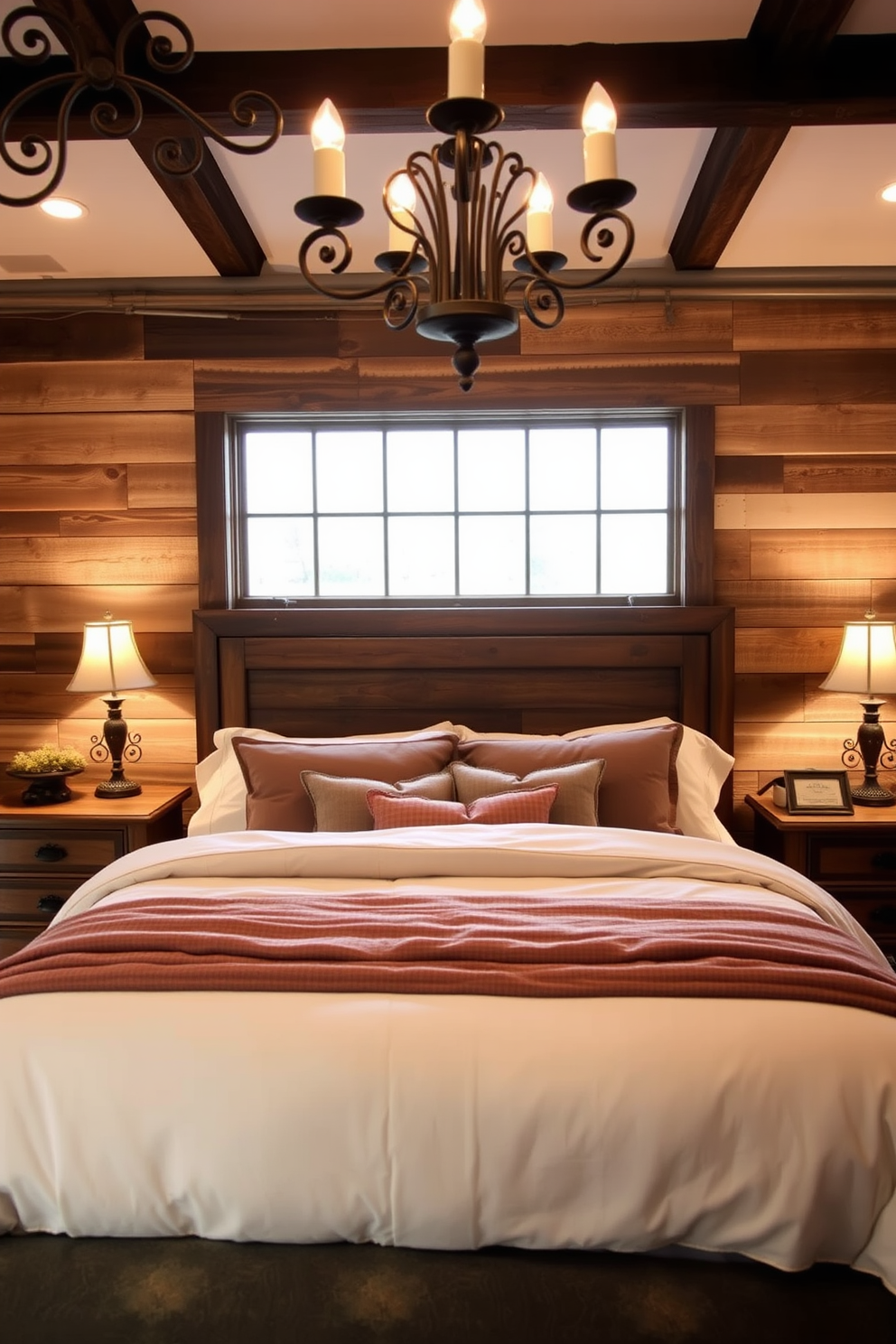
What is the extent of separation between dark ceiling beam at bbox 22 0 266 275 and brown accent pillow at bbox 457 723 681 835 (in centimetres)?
180

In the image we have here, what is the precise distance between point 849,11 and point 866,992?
6.98 ft

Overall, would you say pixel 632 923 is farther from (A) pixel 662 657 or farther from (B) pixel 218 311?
(B) pixel 218 311

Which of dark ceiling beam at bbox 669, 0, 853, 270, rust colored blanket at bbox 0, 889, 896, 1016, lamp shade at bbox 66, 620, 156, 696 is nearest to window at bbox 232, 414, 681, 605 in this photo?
lamp shade at bbox 66, 620, 156, 696

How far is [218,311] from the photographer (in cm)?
345

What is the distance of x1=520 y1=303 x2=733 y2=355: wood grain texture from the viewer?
3.44m

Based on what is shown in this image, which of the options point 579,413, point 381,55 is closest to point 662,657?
point 579,413

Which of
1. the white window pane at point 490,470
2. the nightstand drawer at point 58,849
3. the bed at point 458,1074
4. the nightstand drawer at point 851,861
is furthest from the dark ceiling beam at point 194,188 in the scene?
the nightstand drawer at point 851,861

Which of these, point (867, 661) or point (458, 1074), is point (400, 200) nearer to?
point (458, 1074)

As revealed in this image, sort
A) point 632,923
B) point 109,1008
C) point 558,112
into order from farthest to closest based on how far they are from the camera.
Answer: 1. point 558,112
2. point 632,923
3. point 109,1008

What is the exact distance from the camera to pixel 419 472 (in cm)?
363

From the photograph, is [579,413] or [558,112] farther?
[579,413]

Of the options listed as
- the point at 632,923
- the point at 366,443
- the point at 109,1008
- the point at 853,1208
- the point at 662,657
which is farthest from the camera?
the point at 366,443

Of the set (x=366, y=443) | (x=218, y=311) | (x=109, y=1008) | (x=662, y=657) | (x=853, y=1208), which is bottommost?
(x=853, y=1208)

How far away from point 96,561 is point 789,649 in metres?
2.62
